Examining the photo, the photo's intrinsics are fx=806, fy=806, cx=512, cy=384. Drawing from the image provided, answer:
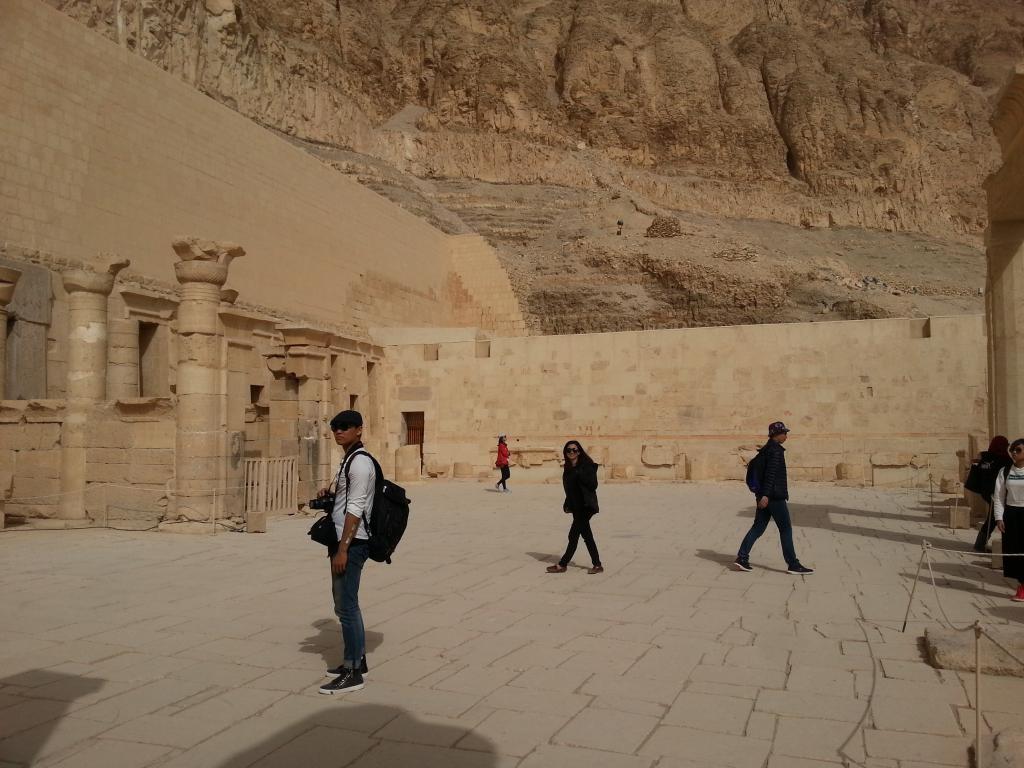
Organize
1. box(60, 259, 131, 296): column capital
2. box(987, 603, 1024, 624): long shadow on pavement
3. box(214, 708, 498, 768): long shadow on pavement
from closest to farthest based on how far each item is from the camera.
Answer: box(214, 708, 498, 768): long shadow on pavement < box(987, 603, 1024, 624): long shadow on pavement < box(60, 259, 131, 296): column capital

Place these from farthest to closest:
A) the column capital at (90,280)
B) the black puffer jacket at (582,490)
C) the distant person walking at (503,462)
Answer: the distant person walking at (503,462)
the column capital at (90,280)
the black puffer jacket at (582,490)

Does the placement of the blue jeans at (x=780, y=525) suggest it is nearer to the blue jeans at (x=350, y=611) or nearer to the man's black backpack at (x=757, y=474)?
the man's black backpack at (x=757, y=474)

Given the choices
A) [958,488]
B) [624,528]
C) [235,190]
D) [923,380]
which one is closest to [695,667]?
[624,528]

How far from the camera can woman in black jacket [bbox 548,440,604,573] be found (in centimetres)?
698

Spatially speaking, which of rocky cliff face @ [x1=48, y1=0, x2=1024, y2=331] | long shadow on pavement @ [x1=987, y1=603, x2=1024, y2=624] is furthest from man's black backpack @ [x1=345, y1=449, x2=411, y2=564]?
rocky cliff face @ [x1=48, y1=0, x2=1024, y2=331]

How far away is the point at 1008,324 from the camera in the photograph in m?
7.95

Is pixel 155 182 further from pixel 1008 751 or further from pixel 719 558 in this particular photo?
pixel 1008 751

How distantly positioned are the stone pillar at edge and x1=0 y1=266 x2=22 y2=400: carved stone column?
1247cm

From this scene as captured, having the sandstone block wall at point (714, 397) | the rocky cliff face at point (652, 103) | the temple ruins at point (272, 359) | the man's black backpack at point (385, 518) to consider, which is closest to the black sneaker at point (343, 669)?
the man's black backpack at point (385, 518)

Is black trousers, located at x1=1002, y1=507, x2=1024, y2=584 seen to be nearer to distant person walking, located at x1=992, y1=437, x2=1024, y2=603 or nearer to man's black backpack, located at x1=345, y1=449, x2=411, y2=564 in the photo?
distant person walking, located at x1=992, y1=437, x2=1024, y2=603

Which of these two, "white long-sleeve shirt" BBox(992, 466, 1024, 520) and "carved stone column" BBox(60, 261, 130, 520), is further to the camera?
"carved stone column" BBox(60, 261, 130, 520)

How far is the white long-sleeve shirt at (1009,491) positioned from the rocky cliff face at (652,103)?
145 ft

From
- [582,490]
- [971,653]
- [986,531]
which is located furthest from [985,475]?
[971,653]

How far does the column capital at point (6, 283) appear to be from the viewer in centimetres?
1136
